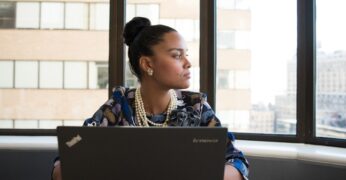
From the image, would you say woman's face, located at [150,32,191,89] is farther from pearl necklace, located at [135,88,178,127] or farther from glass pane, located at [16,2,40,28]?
glass pane, located at [16,2,40,28]

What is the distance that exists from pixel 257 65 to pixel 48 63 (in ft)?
4.94

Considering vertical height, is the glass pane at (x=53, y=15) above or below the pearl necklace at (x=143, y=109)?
above

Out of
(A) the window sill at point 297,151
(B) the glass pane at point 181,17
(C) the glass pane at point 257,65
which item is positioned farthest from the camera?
(B) the glass pane at point 181,17

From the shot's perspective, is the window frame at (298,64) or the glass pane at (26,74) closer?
the window frame at (298,64)

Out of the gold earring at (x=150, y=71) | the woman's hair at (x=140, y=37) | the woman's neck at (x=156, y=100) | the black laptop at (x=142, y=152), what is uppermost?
the woman's hair at (x=140, y=37)

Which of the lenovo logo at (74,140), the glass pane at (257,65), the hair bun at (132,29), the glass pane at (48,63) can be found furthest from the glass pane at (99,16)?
the lenovo logo at (74,140)

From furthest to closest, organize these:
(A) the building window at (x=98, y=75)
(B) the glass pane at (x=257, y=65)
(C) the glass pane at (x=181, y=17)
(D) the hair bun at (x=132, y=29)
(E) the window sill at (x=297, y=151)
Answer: (A) the building window at (x=98, y=75) < (C) the glass pane at (x=181, y=17) < (B) the glass pane at (x=257, y=65) < (E) the window sill at (x=297, y=151) < (D) the hair bun at (x=132, y=29)

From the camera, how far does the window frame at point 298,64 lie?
7.42 feet

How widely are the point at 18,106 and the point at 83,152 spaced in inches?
85.5

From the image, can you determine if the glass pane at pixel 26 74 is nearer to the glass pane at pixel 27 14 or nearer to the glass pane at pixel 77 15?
the glass pane at pixel 27 14

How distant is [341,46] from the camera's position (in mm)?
→ 2143

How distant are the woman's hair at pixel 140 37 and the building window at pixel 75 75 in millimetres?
1267

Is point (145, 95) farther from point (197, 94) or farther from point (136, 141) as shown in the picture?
point (136, 141)

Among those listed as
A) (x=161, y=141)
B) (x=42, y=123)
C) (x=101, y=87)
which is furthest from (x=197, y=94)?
(x=42, y=123)
